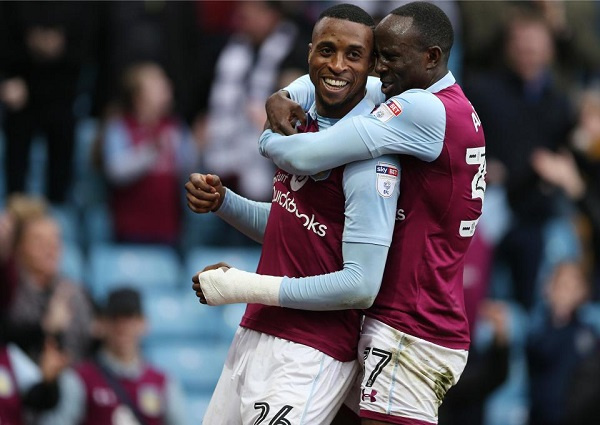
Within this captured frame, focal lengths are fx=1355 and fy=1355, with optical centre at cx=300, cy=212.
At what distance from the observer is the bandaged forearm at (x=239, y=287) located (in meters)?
5.37

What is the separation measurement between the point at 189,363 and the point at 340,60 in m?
5.44

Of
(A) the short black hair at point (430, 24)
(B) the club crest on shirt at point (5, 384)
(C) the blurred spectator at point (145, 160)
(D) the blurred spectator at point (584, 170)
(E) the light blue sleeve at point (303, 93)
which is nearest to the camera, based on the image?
A: (A) the short black hair at point (430, 24)

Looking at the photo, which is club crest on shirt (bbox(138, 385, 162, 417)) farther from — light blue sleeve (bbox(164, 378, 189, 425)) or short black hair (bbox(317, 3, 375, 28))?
short black hair (bbox(317, 3, 375, 28))

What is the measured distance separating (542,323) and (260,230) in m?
5.10

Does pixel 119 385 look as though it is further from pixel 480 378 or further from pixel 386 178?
pixel 386 178

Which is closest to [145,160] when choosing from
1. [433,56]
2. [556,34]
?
[556,34]

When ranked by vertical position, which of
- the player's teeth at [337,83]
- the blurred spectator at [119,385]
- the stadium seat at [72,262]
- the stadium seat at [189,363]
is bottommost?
the stadium seat at [189,363]

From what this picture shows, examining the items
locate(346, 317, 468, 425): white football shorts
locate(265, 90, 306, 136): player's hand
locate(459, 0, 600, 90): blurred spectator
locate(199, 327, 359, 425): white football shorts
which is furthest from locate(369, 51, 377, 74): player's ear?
locate(459, 0, 600, 90): blurred spectator

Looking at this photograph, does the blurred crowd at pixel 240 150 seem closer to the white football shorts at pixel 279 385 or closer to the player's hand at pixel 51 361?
the player's hand at pixel 51 361

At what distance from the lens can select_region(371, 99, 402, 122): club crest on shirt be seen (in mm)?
5293

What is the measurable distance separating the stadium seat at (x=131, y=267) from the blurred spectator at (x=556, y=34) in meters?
3.03

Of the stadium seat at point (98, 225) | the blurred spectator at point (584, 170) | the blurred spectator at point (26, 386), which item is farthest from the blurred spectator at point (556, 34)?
the blurred spectator at point (26, 386)

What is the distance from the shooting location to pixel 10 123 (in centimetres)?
1059

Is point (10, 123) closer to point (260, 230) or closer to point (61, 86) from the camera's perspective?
point (61, 86)
